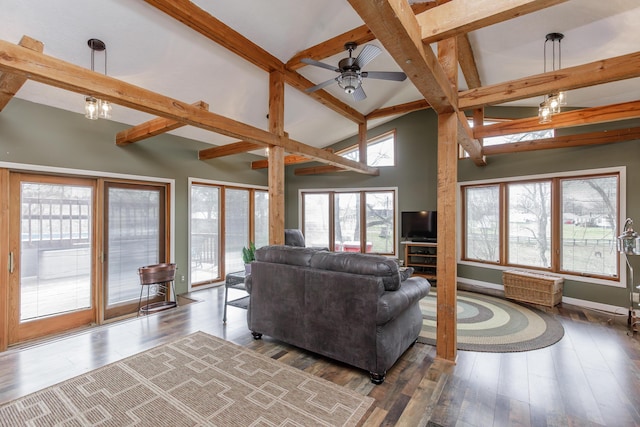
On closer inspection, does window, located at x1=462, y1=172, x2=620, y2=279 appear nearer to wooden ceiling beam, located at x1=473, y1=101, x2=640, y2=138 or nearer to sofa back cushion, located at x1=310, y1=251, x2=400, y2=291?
wooden ceiling beam, located at x1=473, y1=101, x2=640, y2=138

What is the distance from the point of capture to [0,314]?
349 centimetres

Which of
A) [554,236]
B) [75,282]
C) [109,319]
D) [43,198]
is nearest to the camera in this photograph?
[43,198]

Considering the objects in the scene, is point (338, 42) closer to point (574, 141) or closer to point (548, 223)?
point (574, 141)

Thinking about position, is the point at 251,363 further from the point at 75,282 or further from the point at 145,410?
the point at 75,282

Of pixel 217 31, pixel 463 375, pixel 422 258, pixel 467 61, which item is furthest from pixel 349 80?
pixel 422 258

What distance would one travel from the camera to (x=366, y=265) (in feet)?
8.57

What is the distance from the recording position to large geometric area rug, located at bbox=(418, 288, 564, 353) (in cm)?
330

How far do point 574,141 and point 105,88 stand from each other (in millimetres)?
6184

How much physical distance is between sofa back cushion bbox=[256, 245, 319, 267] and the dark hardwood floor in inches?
38.3

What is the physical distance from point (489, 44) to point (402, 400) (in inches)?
170

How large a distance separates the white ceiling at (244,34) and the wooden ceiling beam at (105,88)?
0.92 metres

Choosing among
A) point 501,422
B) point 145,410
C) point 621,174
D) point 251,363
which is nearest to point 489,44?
point 621,174

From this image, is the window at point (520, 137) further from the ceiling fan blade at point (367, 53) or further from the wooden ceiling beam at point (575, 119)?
the ceiling fan blade at point (367, 53)

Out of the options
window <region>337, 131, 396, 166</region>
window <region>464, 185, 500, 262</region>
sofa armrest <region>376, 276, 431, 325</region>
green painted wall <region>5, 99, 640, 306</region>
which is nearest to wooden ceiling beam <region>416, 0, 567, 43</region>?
sofa armrest <region>376, 276, 431, 325</region>
